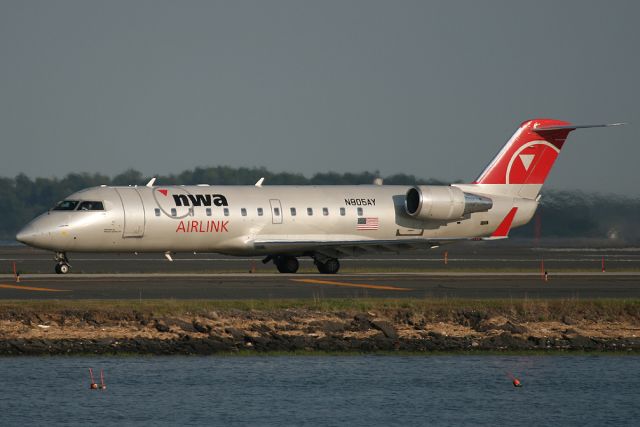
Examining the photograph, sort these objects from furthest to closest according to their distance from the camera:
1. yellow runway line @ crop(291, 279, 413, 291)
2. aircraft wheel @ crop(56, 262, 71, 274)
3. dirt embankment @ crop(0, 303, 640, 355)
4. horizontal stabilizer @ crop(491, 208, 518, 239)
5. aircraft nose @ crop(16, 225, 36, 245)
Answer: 1. horizontal stabilizer @ crop(491, 208, 518, 239)
2. aircraft wheel @ crop(56, 262, 71, 274)
3. aircraft nose @ crop(16, 225, 36, 245)
4. yellow runway line @ crop(291, 279, 413, 291)
5. dirt embankment @ crop(0, 303, 640, 355)

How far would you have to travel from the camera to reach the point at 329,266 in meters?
55.2

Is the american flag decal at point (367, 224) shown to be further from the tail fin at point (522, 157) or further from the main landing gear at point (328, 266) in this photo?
the tail fin at point (522, 157)

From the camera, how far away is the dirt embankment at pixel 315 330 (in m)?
34.3

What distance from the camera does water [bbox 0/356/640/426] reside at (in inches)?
1034

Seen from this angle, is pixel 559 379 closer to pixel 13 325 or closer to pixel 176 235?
pixel 13 325

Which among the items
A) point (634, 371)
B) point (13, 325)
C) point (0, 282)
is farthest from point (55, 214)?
point (634, 371)

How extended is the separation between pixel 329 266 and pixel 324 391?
86.3ft

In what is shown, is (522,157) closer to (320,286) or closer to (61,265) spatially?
(320,286)

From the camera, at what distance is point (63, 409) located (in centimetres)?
2667

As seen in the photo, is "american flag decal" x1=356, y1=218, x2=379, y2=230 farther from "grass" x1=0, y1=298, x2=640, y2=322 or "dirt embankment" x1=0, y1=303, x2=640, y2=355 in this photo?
"dirt embankment" x1=0, y1=303, x2=640, y2=355

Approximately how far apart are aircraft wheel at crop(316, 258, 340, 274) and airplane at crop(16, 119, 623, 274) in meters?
0.05

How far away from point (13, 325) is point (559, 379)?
621 inches

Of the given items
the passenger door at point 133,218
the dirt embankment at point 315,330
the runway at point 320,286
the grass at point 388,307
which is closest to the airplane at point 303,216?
the passenger door at point 133,218

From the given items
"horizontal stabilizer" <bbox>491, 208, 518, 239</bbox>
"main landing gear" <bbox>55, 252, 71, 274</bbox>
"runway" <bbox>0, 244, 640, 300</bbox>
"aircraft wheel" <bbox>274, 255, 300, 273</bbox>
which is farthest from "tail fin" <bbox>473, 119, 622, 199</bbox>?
"main landing gear" <bbox>55, 252, 71, 274</bbox>
